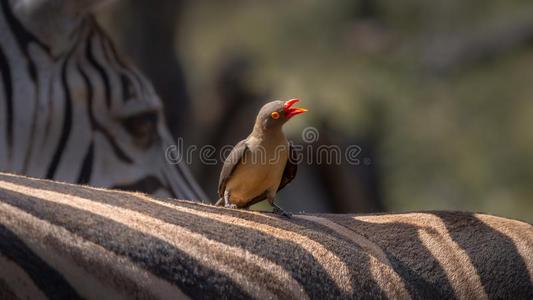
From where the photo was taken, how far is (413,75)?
14.3 m

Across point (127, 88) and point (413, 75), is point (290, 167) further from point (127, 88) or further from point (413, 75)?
point (413, 75)

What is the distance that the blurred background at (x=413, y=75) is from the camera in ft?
41.7

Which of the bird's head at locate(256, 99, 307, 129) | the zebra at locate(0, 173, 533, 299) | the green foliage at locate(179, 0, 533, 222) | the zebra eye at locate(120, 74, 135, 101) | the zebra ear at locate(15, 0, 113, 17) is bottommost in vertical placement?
the green foliage at locate(179, 0, 533, 222)

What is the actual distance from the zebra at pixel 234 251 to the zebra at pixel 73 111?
1087 mm

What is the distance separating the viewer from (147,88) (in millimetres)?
3941

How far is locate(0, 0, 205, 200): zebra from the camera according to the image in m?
3.70

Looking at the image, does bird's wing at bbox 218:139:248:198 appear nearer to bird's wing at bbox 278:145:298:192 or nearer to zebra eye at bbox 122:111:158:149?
bird's wing at bbox 278:145:298:192

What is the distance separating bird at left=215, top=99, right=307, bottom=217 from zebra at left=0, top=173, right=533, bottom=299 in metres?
0.38

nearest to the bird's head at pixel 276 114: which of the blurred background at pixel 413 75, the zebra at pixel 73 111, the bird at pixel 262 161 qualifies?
the bird at pixel 262 161

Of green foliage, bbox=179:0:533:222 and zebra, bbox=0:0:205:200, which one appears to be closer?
zebra, bbox=0:0:205:200

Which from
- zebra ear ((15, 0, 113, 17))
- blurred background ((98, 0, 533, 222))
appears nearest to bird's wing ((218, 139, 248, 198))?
zebra ear ((15, 0, 113, 17))

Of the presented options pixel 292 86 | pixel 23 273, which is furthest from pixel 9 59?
pixel 292 86

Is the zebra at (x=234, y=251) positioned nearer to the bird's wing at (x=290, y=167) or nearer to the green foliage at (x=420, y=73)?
the bird's wing at (x=290, y=167)

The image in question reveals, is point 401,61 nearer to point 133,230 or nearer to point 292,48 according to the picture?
point 292,48
